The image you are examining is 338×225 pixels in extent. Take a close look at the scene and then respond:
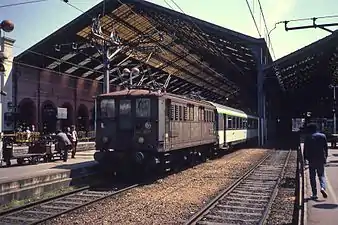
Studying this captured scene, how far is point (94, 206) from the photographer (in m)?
11.2

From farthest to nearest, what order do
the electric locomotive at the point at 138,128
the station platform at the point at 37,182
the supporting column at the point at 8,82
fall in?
the supporting column at the point at 8,82 → the electric locomotive at the point at 138,128 → the station platform at the point at 37,182

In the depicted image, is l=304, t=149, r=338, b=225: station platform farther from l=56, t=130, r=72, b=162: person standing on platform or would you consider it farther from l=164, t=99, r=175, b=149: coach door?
l=56, t=130, r=72, b=162: person standing on platform

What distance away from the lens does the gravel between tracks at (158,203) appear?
971 centimetres

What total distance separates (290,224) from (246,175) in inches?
325

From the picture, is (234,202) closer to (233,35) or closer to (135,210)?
(135,210)

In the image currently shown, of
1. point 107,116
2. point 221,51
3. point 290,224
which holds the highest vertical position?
point 221,51

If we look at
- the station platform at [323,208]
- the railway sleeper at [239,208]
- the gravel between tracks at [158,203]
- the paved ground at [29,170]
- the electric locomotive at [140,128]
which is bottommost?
the railway sleeper at [239,208]

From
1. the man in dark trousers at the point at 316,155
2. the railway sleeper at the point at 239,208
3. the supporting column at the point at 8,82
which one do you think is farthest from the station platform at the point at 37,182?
the supporting column at the point at 8,82

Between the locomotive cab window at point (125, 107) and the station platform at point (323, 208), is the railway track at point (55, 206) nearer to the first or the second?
the locomotive cab window at point (125, 107)

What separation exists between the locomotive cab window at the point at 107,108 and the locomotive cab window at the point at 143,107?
969 mm

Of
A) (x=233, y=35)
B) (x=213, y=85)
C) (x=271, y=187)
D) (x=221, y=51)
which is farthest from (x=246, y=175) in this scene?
(x=213, y=85)

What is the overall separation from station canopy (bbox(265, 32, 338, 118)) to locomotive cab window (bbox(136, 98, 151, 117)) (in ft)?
58.2

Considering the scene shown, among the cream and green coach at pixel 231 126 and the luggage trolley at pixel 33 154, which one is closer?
the luggage trolley at pixel 33 154

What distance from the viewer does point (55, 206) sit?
37.2 feet
